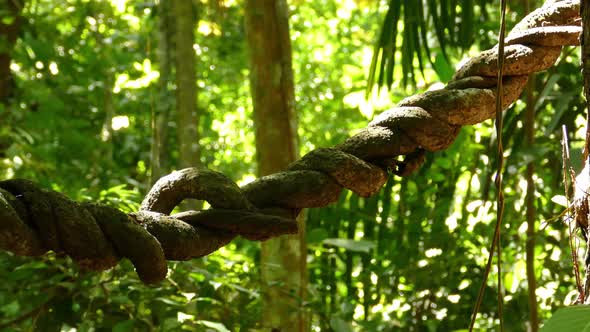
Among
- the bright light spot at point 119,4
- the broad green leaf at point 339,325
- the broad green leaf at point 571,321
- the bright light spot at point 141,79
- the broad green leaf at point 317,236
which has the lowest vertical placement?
the broad green leaf at point 339,325

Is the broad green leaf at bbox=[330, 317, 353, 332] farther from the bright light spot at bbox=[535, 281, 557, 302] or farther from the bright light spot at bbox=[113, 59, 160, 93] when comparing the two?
the bright light spot at bbox=[113, 59, 160, 93]

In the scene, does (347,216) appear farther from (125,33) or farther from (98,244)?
(125,33)

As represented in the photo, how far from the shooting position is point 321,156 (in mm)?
728

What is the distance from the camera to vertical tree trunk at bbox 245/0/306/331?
1555 millimetres

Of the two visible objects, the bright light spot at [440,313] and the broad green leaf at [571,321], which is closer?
the broad green leaf at [571,321]

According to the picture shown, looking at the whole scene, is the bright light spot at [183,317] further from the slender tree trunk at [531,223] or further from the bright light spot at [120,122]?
the bright light spot at [120,122]

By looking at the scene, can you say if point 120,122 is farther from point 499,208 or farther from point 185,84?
point 499,208

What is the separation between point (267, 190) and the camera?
689 mm

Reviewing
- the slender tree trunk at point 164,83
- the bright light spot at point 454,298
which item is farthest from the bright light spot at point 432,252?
the slender tree trunk at point 164,83

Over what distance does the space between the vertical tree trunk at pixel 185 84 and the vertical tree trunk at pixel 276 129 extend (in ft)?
2.26

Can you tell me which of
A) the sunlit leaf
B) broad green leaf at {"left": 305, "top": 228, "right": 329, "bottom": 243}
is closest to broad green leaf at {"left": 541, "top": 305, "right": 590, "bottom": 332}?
the sunlit leaf

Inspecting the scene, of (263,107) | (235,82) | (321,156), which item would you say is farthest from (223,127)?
(321,156)

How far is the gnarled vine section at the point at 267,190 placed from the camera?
1.83ft

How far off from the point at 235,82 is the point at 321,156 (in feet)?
12.4
